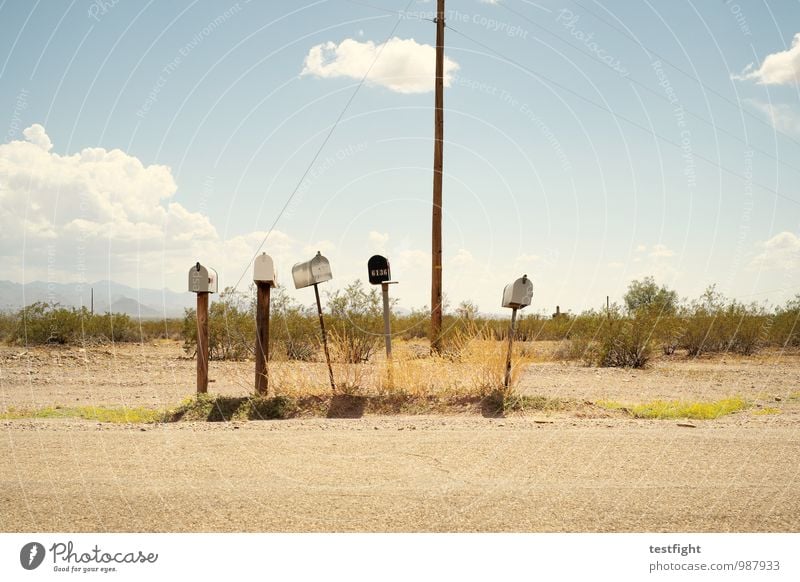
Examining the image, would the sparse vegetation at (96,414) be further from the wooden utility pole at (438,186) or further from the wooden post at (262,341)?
the wooden utility pole at (438,186)

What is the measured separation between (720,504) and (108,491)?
4.80 meters

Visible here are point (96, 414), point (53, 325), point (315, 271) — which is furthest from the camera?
point (53, 325)

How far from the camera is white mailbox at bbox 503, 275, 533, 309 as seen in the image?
11.7 m

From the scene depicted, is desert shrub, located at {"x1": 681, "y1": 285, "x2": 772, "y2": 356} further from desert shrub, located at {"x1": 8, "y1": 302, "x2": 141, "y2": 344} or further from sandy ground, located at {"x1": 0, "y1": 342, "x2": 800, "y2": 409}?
desert shrub, located at {"x1": 8, "y1": 302, "x2": 141, "y2": 344}

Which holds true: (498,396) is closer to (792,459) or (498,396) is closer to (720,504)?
(792,459)

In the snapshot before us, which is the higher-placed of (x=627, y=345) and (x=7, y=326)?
(x=7, y=326)

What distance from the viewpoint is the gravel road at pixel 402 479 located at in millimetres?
5391

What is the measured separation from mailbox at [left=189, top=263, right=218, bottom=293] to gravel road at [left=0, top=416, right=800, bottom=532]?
3.36 meters

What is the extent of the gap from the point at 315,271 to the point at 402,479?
20.5 feet

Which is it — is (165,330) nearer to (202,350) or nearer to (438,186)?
(438,186)

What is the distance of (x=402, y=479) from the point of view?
6.44 metres

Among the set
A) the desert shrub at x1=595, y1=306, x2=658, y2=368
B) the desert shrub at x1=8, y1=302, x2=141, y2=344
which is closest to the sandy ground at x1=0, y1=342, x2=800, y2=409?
the desert shrub at x1=595, y1=306, x2=658, y2=368

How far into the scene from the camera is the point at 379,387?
11.9 m

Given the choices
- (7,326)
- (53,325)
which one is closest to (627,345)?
(53,325)
